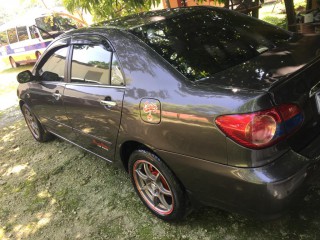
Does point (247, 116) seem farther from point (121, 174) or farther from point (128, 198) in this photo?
point (121, 174)

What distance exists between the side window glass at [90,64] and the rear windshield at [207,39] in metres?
0.39

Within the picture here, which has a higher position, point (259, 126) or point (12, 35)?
point (12, 35)

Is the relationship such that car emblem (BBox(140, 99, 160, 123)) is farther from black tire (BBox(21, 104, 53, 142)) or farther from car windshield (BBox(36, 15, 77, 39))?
car windshield (BBox(36, 15, 77, 39))

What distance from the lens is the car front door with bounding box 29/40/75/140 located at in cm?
366

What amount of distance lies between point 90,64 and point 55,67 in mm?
882

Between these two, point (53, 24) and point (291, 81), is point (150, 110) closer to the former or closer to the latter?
point (291, 81)

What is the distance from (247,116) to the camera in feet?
6.27

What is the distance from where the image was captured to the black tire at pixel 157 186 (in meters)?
2.53

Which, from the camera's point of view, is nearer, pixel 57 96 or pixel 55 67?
pixel 57 96

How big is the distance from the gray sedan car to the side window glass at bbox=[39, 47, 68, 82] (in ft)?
0.25

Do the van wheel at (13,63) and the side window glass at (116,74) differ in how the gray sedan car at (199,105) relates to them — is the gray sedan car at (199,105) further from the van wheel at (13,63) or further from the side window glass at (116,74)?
the van wheel at (13,63)

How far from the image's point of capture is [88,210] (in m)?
3.30

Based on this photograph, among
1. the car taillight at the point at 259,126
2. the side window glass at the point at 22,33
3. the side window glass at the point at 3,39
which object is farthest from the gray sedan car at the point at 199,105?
the side window glass at the point at 3,39

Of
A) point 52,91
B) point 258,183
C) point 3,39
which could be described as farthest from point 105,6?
point 3,39
